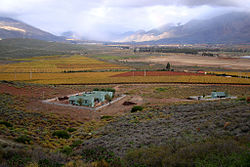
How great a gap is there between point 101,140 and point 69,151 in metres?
2.42

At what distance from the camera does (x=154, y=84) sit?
57.2 meters

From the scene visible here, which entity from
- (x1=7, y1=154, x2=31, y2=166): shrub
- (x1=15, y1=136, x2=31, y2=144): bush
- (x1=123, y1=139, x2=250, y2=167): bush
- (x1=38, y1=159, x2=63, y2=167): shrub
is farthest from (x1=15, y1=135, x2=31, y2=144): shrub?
(x1=123, y1=139, x2=250, y2=167): bush

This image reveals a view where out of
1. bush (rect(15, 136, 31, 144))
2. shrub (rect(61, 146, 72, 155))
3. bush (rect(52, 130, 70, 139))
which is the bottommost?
bush (rect(52, 130, 70, 139))

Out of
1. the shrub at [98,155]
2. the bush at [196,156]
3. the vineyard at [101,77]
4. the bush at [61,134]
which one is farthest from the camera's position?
the vineyard at [101,77]

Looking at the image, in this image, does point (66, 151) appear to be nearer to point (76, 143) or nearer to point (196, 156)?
point (76, 143)

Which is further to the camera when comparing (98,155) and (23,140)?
(23,140)

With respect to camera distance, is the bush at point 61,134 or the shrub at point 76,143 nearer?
the shrub at point 76,143

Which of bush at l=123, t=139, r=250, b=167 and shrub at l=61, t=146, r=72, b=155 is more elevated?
bush at l=123, t=139, r=250, b=167

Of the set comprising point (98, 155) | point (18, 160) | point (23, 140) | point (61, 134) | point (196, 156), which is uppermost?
point (196, 156)

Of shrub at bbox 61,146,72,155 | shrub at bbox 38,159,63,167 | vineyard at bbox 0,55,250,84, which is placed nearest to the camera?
shrub at bbox 38,159,63,167

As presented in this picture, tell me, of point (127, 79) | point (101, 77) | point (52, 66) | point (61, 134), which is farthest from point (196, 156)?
point (52, 66)

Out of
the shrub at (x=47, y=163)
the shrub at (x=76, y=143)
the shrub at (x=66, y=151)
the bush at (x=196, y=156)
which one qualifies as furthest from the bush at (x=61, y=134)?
the bush at (x=196, y=156)

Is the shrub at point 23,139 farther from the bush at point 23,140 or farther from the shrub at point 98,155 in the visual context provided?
the shrub at point 98,155

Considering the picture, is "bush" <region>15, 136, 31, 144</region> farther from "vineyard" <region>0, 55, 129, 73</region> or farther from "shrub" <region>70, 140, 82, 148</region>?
"vineyard" <region>0, 55, 129, 73</region>
